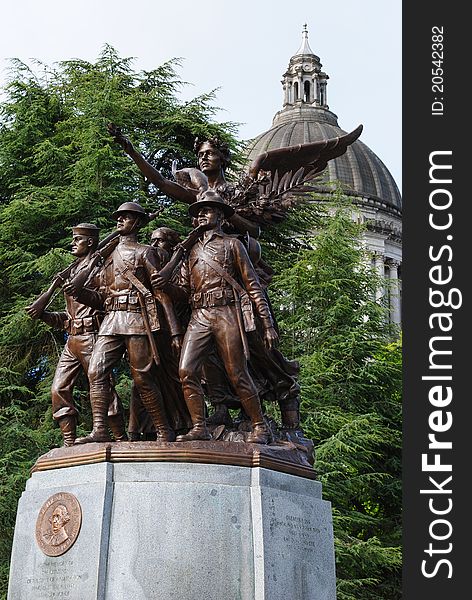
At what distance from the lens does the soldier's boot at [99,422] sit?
10.8m

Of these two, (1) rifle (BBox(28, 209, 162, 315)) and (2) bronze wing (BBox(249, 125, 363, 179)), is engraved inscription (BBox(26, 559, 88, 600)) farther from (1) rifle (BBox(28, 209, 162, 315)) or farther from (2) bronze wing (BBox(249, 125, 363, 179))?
(2) bronze wing (BBox(249, 125, 363, 179))

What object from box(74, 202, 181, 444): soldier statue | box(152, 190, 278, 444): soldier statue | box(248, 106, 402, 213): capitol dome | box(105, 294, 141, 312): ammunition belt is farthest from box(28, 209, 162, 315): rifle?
box(248, 106, 402, 213): capitol dome

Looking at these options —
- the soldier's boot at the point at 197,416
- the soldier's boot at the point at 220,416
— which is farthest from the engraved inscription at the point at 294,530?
the soldier's boot at the point at 220,416

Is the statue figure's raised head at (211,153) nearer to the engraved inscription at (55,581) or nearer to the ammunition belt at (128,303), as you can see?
the ammunition belt at (128,303)

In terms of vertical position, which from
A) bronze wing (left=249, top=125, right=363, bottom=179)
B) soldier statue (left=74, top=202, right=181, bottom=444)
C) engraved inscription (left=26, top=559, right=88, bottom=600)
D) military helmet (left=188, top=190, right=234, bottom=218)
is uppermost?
bronze wing (left=249, top=125, right=363, bottom=179)

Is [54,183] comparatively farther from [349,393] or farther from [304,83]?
[304,83]

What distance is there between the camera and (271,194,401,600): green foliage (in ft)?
71.3

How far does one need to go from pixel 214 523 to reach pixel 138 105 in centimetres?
1666

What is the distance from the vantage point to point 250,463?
10219 mm

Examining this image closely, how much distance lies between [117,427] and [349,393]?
1385 centimetres

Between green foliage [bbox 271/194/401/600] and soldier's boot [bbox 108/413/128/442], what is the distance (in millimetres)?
9814

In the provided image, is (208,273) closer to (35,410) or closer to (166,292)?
(166,292)

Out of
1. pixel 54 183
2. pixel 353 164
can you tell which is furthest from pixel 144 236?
pixel 353 164

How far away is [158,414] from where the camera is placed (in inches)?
425
